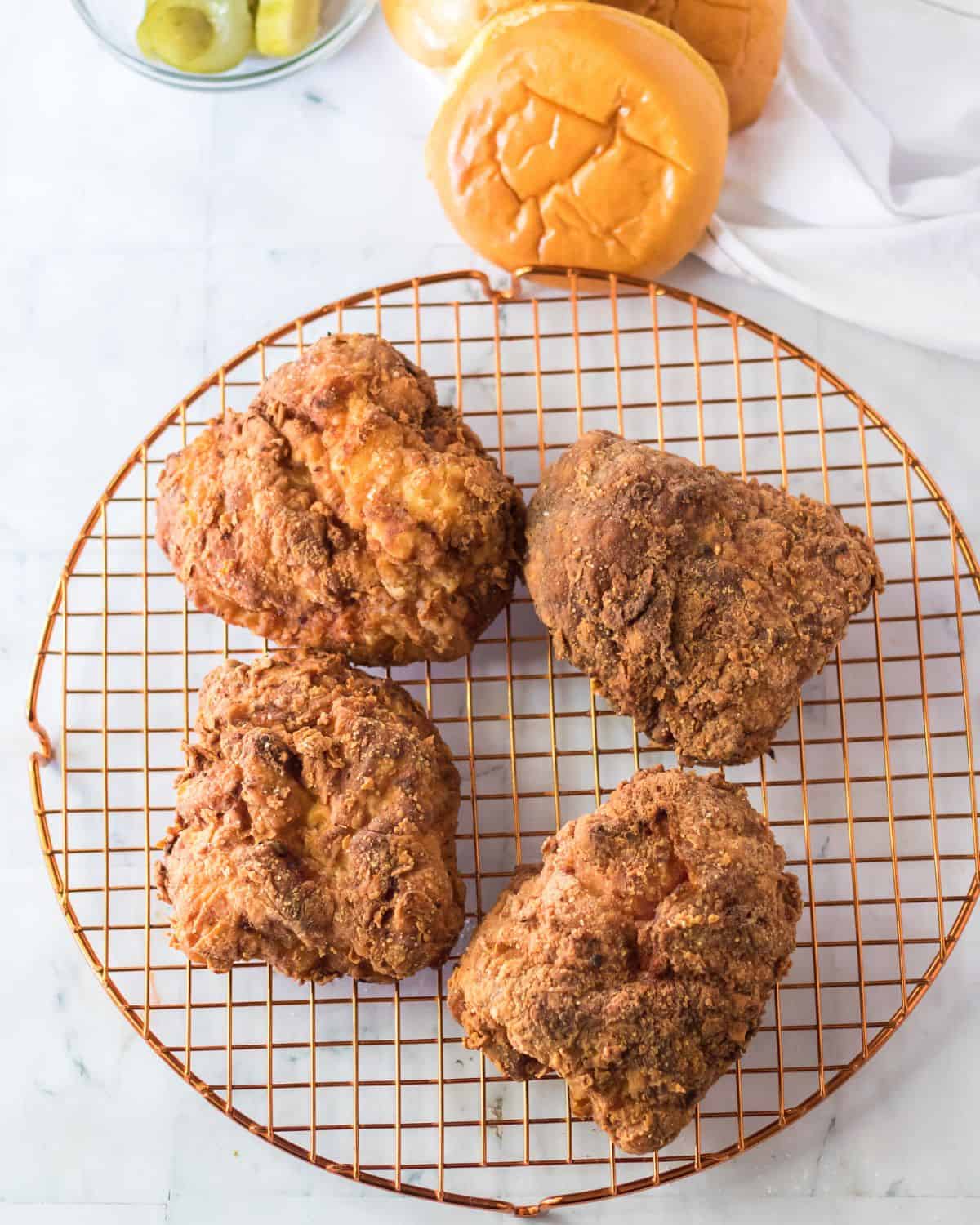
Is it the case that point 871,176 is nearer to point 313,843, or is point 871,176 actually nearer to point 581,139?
point 581,139

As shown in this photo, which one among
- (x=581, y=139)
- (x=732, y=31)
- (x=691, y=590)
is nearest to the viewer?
(x=691, y=590)

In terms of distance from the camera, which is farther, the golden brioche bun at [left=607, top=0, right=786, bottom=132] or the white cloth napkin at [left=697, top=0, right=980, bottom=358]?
the white cloth napkin at [left=697, top=0, right=980, bottom=358]

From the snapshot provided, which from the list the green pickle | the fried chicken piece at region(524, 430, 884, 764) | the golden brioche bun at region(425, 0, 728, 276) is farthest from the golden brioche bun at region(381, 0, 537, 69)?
the fried chicken piece at region(524, 430, 884, 764)

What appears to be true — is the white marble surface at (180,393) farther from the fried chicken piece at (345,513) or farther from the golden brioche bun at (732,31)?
the fried chicken piece at (345,513)

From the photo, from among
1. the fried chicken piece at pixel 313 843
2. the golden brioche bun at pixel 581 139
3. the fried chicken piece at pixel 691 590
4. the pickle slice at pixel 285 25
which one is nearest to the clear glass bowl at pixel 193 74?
the pickle slice at pixel 285 25

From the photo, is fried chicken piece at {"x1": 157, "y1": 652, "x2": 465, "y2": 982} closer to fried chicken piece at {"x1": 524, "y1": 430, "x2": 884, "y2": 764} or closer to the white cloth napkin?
fried chicken piece at {"x1": 524, "y1": 430, "x2": 884, "y2": 764}

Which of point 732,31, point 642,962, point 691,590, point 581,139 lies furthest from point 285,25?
point 642,962
